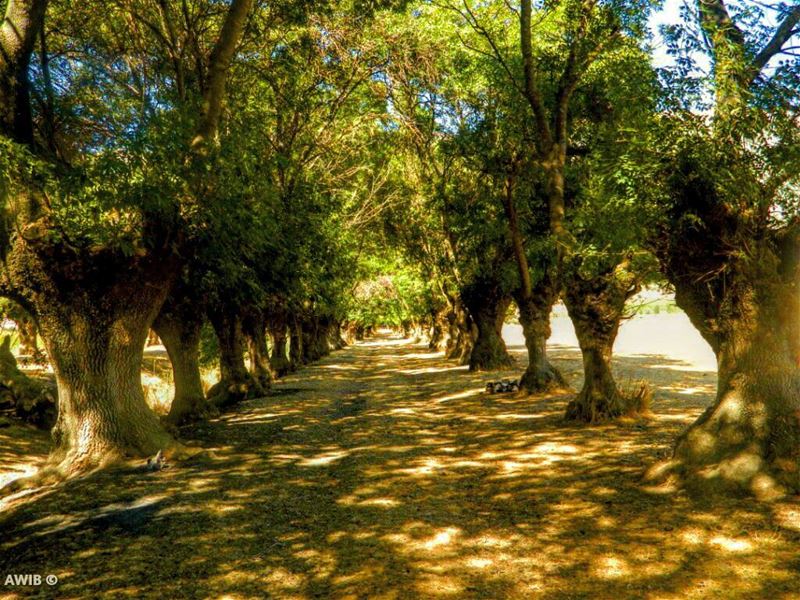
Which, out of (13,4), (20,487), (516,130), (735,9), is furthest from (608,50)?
(20,487)

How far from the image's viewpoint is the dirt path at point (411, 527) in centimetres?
562

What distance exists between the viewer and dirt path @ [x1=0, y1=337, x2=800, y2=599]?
18.5ft

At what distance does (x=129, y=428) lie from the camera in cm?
1093

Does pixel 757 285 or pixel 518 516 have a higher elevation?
pixel 757 285

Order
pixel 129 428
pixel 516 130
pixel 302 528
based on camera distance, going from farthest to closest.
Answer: pixel 516 130, pixel 129 428, pixel 302 528

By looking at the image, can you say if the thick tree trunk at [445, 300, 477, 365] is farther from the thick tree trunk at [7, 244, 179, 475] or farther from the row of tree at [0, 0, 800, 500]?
the thick tree trunk at [7, 244, 179, 475]

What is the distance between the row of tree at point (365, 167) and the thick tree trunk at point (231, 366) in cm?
16

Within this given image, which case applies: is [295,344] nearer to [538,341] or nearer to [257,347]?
[257,347]

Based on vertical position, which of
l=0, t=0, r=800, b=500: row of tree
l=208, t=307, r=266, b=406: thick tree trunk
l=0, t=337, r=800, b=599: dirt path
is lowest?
l=0, t=337, r=800, b=599: dirt path

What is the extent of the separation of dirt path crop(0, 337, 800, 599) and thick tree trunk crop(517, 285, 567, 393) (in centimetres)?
583

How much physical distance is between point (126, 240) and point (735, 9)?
33.4 ft

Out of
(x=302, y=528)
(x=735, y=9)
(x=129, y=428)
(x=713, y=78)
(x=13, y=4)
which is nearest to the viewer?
(x=302, y=528)

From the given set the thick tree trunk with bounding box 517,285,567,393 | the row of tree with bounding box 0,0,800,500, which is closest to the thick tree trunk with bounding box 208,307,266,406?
the row of tree with bounding box 0,0,800,500

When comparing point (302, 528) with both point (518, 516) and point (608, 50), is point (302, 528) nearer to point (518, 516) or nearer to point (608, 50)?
point (518, 516)
